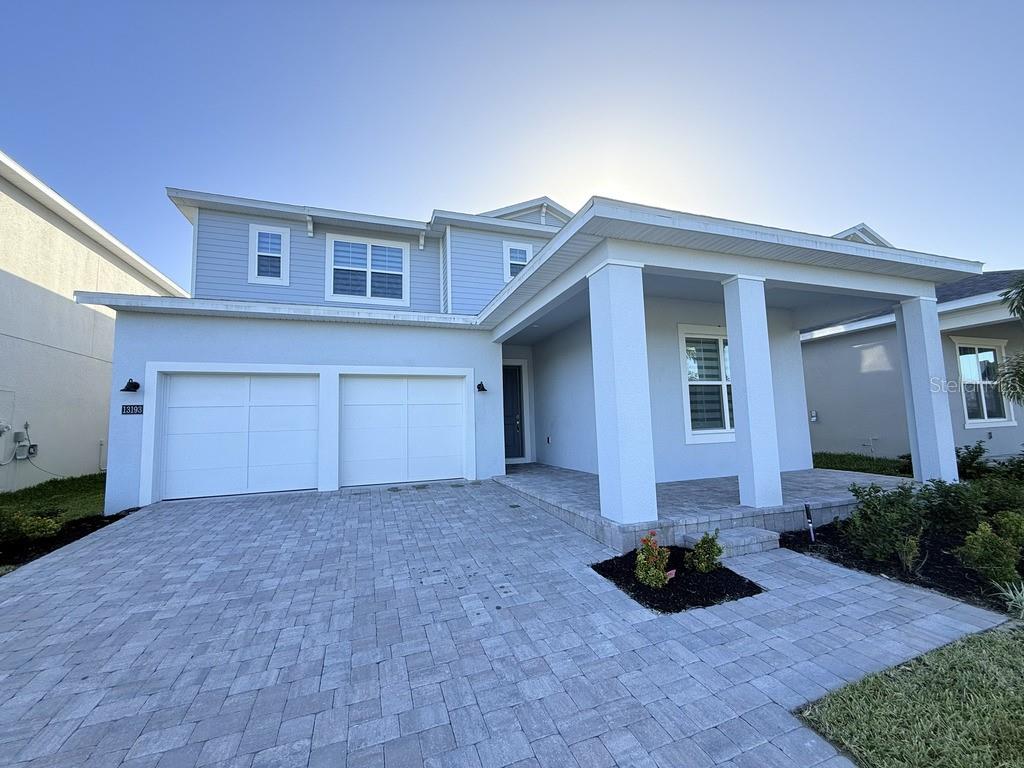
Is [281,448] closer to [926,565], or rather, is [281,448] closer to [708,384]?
[708,384]

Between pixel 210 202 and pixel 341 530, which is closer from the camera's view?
pixel 341 530

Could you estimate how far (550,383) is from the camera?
9.20 m

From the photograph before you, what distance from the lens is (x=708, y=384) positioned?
7.27 m

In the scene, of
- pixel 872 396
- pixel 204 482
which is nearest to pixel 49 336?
pixel 204 482

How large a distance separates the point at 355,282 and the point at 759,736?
9.26 meters

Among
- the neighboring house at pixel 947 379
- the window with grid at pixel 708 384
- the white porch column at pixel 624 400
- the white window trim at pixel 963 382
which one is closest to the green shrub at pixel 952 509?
the white porch column at pixel 624 400

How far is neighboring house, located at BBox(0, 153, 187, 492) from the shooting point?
778 centimetres

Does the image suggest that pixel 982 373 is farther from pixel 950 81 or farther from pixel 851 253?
pixel 851 253

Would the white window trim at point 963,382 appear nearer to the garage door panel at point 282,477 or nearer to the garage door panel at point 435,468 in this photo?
the garage door panel at point 435,468

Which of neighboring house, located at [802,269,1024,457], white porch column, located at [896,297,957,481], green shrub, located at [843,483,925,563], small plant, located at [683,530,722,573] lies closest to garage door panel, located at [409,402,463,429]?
small plant, located at [683,530,722,573]

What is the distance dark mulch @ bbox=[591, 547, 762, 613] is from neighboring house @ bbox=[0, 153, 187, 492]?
11379 millimetres

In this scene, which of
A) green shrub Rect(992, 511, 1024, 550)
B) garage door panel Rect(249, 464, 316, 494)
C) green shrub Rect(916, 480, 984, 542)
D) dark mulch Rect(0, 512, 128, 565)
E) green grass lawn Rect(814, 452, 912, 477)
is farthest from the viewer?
green grass lawn Rect(814, 452, 912, 477)

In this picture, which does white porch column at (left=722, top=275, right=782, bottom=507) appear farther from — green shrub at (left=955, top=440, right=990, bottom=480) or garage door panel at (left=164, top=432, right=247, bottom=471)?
garage door panel at (left=164, top=432, right=247, bottom=471)

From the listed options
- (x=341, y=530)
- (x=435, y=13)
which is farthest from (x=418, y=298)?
(x=341, y=530)
